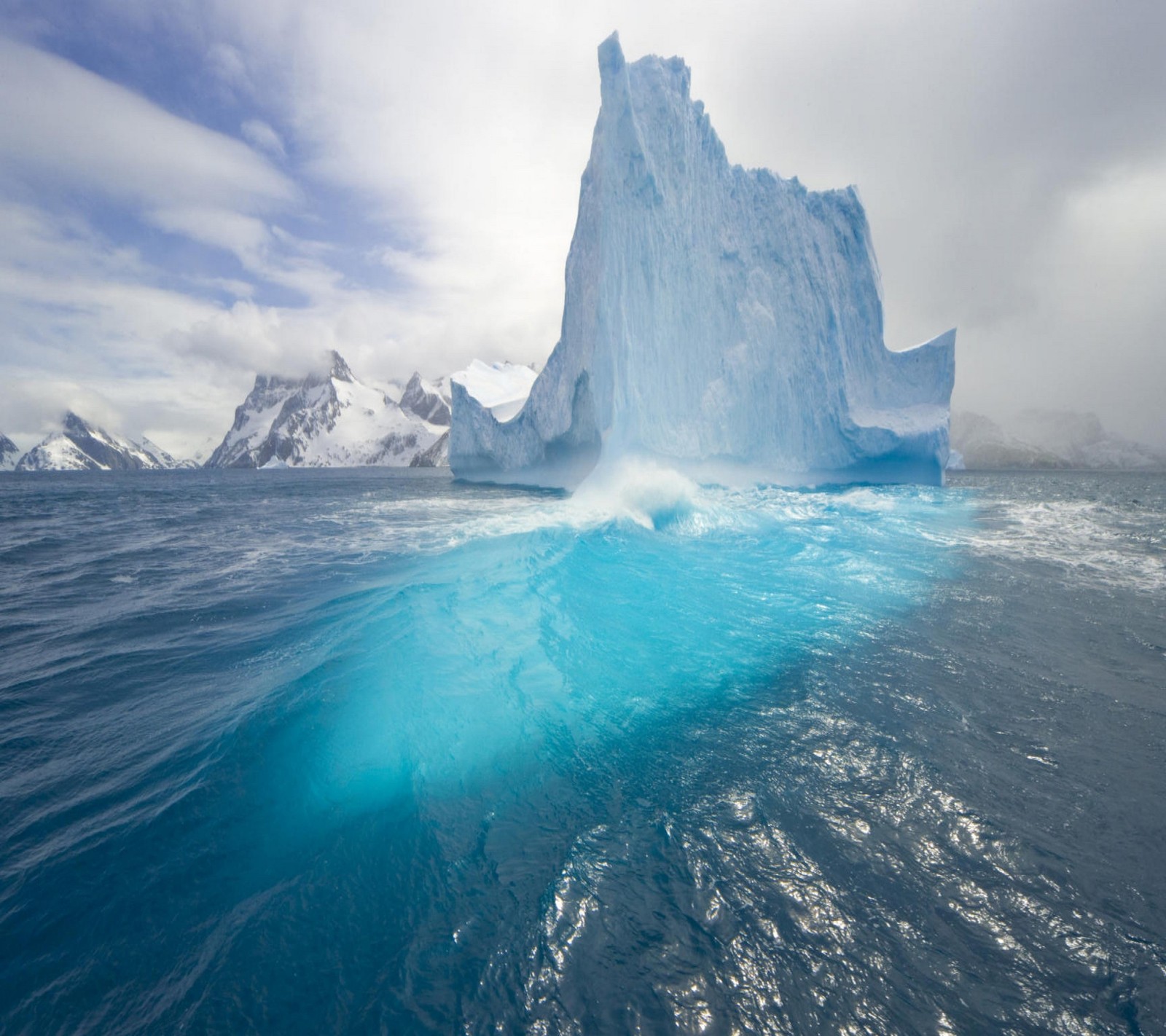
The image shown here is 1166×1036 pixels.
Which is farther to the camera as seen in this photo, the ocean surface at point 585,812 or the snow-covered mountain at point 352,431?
the snow-covered mountain at point 352,431

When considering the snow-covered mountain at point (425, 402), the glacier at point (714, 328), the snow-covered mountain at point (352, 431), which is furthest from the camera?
the snow-covered mountain at point (425, 402)

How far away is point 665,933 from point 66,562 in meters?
13.2

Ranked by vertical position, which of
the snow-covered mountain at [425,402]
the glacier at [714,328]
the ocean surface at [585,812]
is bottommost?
the ocean surface at [585,812]

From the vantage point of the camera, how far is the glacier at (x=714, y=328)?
1670 centimetres

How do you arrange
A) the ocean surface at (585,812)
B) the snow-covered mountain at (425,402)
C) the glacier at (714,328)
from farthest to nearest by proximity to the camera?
the snow-covered mountain at (425,402) < the glacier at (714,328) < the ocean surface at (585,812)

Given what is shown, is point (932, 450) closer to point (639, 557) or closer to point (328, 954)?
point (639, 557)

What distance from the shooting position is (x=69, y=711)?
14.2 feet

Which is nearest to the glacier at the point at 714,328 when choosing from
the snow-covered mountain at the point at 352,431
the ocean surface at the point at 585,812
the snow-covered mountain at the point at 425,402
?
the ocean surface at the point at 585,812

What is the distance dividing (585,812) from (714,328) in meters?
19.0

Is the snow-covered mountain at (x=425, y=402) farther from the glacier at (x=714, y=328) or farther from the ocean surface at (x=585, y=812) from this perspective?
the ocean surface at (x=585, y=812)

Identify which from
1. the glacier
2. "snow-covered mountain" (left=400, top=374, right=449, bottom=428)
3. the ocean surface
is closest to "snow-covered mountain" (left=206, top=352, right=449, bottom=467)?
"snow-covered mountain" (left=400, top=374, right=449, bottom=428)

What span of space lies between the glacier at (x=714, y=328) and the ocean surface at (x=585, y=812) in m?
11.8

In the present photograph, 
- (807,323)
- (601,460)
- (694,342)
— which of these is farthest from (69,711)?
(807,323)

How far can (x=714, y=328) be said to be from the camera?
19.2 meters
